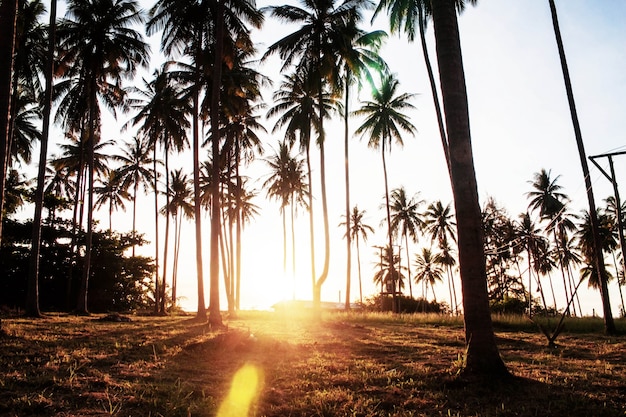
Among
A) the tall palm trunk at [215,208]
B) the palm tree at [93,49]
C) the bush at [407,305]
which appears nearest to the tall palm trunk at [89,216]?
the palm tree at [93,49]

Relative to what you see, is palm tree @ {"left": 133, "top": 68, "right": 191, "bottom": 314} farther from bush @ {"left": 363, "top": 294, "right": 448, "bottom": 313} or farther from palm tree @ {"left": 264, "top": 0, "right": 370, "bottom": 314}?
bush @ {"left": 363, "top": 294, "right": 448, "bottom": 313}

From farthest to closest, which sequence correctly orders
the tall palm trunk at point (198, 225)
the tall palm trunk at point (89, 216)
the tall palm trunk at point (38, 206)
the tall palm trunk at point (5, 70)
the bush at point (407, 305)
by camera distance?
the bush at point (407, 305) < the tall palm trunk at point (89, 216) < the tall palm trunk at point (198, 225) < the tall palm trunk at point (38, 206) < the tall palm trunk at point (5, 70)

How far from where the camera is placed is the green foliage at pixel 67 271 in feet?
83.6

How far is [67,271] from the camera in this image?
2769 cm

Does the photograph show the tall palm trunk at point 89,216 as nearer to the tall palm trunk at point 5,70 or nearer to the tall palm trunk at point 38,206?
the tall palm trunk at point 38,206

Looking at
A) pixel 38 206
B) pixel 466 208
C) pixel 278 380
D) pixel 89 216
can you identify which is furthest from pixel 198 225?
pixel 466 208

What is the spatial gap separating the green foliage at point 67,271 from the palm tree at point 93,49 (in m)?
7.65

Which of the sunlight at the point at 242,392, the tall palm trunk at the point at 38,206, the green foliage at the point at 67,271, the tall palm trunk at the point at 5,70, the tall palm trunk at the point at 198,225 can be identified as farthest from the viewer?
the green foliage at the point at 67,271

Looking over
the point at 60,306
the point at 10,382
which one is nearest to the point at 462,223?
the point at 10,382

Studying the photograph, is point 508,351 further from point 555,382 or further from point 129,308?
point 129,308

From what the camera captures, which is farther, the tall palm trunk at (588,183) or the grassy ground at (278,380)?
the tall palm trunk at (588,183)

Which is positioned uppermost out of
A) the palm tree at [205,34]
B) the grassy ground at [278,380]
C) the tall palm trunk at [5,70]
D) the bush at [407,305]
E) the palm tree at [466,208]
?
the palm tree at [205,34]

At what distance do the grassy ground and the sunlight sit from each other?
0.02 m

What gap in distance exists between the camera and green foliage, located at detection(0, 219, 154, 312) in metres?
25.5
